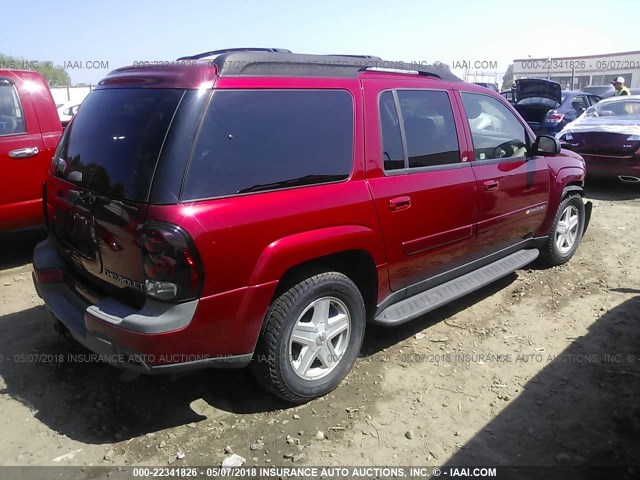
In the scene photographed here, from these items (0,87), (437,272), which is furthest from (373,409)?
(0,87)

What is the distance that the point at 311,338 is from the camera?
117 inches

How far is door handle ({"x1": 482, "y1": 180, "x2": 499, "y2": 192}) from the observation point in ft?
12.8

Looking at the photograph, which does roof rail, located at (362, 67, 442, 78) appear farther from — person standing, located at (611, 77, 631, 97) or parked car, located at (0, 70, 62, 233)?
person standing, located at (611, 77, 631, 97)

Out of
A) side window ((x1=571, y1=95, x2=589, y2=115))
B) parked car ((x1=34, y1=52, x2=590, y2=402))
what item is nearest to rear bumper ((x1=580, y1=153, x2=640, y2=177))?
side window ((x1=571, y1=95, x2=589, y2=115))

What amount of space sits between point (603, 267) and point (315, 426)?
3.81m

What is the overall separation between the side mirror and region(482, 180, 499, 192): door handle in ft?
2.58

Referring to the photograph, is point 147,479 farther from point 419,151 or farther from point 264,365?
point 419,151

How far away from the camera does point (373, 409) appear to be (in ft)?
10.0

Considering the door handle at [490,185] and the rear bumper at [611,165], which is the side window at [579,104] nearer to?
the rear bumper at [611,165]

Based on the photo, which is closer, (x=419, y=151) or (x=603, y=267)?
(x=419, y=151)

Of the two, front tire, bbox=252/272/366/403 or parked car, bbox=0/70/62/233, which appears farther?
parked car, bbox=0/70/62/233

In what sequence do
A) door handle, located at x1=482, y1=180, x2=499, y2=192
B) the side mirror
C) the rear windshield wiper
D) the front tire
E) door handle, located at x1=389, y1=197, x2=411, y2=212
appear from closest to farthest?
the rear windshield wiper, the front tire, door handle, located at x1=389, y1=197, x2=411, y2=212, door handle, located at x1=482, y1=180, x2=499, y2=192, the side mirror

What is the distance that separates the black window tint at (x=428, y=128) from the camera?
342cm

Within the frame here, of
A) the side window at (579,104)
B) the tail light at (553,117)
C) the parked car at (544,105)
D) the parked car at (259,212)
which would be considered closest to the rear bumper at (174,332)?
the parked car at (259,212)
